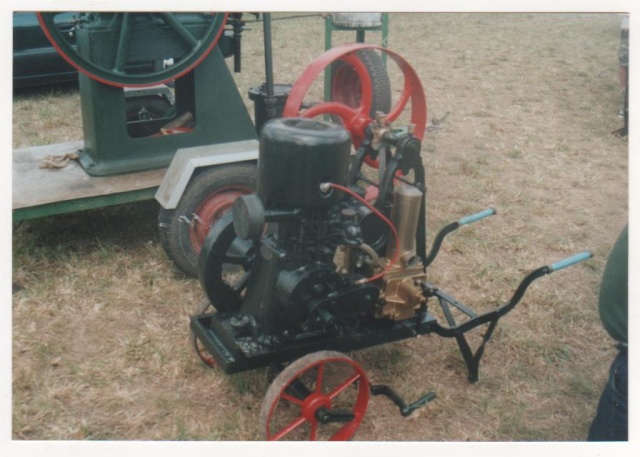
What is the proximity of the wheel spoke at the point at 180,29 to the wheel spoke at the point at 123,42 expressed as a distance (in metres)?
0.18

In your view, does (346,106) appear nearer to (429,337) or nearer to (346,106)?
(346,106)

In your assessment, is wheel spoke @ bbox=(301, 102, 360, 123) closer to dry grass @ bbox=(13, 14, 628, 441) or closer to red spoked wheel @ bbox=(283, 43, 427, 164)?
red spoked wheel @ bbox=(283, 43, 427, 164)

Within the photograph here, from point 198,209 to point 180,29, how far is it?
92 centimetres

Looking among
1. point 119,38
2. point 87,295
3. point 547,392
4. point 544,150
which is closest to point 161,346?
point 87,295

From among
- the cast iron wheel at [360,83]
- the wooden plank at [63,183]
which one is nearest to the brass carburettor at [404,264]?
the wooden plank at [63,183]

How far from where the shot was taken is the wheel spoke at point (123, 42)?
3.20m

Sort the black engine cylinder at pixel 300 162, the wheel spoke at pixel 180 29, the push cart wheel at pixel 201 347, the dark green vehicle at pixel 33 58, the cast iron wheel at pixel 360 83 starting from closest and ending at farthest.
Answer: the black engine cylinder at pixel 300 162
the push cart wheel at pixel 201 347
the wheel spoke at pixel 180 29
the cast iron wheel at pixel 360 83
the dark green vehicle at pixel 33 58

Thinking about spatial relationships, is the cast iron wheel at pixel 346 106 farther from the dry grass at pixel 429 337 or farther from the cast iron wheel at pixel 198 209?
the dry grass at pixel 429 337

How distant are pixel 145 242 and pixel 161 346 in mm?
1009

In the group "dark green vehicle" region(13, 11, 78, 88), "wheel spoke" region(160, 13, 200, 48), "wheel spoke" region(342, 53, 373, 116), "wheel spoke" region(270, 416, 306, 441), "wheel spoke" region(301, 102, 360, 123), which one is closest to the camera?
"wheel spoke" region(270, 416, 306, 441)

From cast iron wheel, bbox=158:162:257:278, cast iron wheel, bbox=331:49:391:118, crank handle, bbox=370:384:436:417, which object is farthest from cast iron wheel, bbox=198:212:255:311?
cast iron wheel, bbox=331:49:391:118

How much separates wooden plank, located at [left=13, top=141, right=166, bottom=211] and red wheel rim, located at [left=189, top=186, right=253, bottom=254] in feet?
0.91

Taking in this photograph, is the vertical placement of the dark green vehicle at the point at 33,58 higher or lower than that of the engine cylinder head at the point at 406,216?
higher

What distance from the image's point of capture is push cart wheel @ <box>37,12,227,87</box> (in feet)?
10.5
